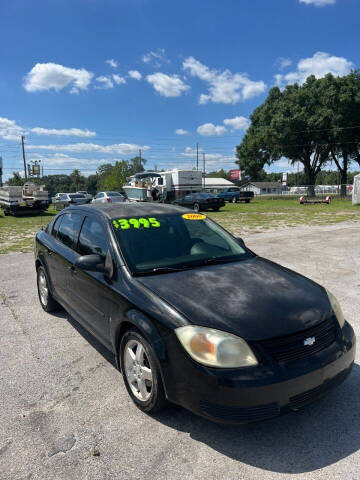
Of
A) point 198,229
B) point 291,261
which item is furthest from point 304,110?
point 198,229

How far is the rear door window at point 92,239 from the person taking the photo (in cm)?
334

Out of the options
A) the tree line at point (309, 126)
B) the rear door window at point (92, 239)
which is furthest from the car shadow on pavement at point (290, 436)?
the tree line at point (309, 126)

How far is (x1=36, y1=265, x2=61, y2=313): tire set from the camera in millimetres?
4676

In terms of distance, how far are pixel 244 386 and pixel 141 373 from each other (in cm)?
87

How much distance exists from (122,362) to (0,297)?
3.66m

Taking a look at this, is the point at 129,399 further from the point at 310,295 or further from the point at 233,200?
the point at 233,200

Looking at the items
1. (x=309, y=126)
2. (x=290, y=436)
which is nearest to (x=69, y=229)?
(x=290, y=436)

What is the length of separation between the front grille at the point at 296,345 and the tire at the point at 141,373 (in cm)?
79

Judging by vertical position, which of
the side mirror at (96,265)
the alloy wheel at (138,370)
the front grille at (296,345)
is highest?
the side mirror at (96,265)

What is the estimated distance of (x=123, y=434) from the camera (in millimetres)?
2385

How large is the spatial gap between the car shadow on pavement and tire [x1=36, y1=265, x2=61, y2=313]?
270 cm

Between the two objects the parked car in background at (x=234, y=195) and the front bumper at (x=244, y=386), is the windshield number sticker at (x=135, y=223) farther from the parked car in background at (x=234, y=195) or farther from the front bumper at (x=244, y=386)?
the parked car in background at (x=234, y=195)

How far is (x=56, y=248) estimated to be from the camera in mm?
4277

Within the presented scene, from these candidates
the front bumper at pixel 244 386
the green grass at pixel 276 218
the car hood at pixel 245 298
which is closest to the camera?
the front bumper at pixel 244 386
